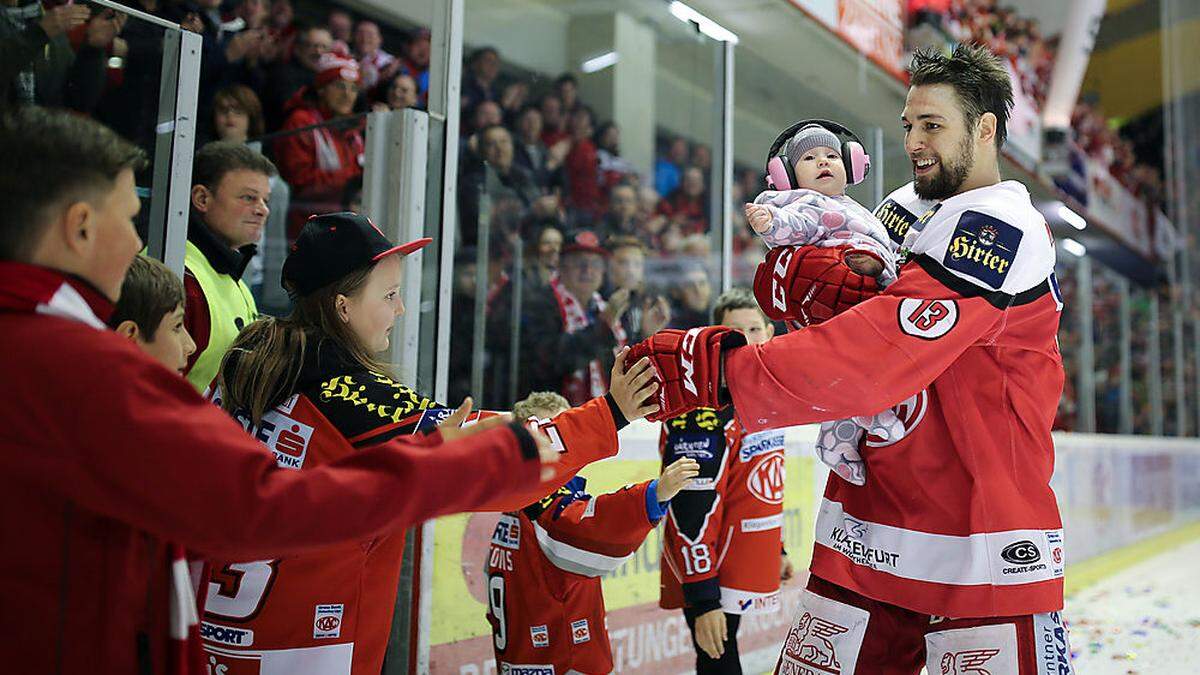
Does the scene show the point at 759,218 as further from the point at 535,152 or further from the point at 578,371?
the point at 535,152

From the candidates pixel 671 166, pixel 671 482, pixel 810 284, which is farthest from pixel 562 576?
pixel 671 166

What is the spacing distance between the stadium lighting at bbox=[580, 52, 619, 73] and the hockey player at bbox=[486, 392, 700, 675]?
13.3 ft

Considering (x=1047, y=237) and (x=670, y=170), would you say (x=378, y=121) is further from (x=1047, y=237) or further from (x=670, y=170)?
(x=670, y=170)

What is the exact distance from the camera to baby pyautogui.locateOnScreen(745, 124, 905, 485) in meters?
1.77

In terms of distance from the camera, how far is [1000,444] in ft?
5.65

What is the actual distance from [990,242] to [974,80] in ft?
1.29

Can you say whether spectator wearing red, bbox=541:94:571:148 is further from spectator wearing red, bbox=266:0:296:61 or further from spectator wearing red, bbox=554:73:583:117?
spectator wearing red, bbox=266:0:296:61

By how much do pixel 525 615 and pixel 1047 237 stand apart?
1.48 meters

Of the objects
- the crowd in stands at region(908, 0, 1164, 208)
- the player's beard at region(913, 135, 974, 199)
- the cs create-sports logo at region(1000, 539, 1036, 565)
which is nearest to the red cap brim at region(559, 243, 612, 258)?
the crowd in stands at region(908, 0, 1164, 208)

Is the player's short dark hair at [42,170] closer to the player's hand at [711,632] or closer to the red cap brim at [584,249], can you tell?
the player's hand at [711,632]

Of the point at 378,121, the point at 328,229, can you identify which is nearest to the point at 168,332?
the point at 328,229

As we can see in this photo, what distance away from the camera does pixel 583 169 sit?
529cm

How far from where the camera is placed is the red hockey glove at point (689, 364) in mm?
1666

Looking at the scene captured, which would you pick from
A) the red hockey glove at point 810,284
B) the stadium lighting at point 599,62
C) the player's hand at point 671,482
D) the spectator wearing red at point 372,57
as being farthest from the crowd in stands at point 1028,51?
the red hockey glove at point 810,284
